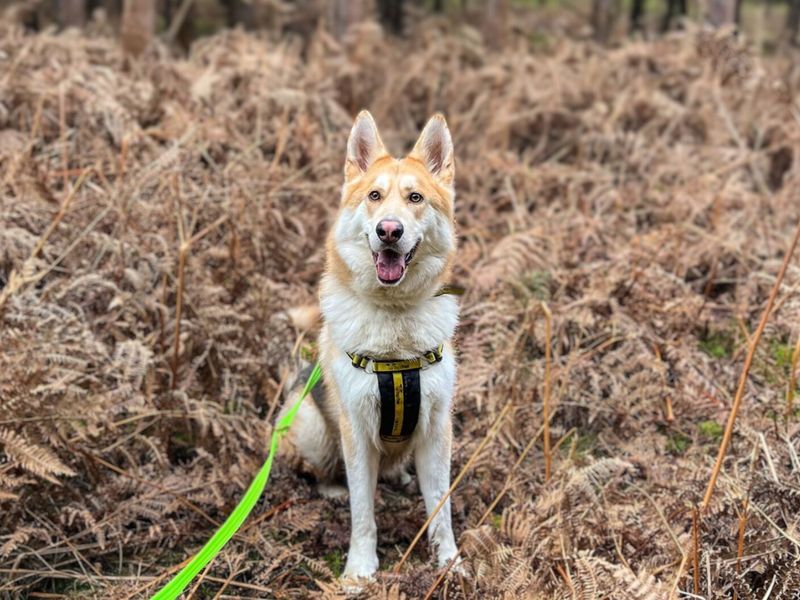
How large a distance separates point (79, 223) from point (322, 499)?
2.71 metres

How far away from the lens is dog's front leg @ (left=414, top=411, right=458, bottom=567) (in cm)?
385

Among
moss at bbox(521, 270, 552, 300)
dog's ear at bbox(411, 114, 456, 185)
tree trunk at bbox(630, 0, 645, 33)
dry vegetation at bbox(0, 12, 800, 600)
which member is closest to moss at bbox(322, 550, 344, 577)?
dry vegetation at bbox(0, 12, 800, 600)

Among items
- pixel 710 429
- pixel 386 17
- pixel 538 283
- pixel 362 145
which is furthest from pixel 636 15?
pixel 362 145

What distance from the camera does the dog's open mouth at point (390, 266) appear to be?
11.6ft

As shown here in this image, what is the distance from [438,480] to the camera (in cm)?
389

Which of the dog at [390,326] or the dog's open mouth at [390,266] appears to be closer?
the dog's open mouth at [390,266]

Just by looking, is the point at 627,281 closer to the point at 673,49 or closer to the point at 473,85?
the point at 473,85

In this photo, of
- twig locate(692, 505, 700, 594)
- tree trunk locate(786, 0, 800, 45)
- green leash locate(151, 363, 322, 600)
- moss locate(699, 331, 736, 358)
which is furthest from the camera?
tree trunk locate(786, 0, 800, 45)

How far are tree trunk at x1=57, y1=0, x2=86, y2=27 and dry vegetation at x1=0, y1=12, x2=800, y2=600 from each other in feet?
19.1

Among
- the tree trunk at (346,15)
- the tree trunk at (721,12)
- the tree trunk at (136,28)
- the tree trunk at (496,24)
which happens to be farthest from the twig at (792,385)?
the tree trunk at (496,24)

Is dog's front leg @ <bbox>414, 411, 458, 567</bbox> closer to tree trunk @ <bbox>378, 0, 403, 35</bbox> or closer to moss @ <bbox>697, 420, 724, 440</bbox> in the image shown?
moss @ <bbox>697, 420, 724, 440</bbox>

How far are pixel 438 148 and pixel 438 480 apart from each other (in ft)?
5.49

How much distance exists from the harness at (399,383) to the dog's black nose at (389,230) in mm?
580

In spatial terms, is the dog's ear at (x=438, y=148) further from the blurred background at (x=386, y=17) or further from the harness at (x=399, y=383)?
the blurred background at (x=386, y=17)
